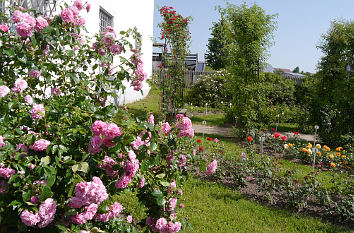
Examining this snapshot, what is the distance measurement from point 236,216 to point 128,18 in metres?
8.06

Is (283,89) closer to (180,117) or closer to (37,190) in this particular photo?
(180,117)

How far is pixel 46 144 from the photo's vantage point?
4.78 ft

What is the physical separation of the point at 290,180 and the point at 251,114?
3.12 metres

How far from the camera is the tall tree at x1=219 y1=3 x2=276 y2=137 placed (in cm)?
654

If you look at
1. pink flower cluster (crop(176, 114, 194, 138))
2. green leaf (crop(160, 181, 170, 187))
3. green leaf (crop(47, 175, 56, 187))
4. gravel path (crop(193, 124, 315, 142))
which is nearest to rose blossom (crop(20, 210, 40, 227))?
green leaf (crop(47, 175, 56, 187))

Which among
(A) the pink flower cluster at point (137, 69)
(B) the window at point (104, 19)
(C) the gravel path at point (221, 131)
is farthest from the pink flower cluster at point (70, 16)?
(B) the window at point (104, 19)

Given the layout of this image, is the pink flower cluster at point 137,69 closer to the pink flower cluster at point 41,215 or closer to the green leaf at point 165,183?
the green leaf at point 165,183

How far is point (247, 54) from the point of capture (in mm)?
6637

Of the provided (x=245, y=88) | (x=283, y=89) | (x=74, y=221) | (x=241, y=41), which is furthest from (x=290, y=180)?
(x=283, y=89)

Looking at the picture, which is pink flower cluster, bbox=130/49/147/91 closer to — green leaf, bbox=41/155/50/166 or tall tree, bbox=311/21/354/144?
green leaf, bbox=41/155/50/166

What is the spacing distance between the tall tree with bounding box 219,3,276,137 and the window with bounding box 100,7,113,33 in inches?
122

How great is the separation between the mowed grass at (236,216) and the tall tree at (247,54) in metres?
3.29

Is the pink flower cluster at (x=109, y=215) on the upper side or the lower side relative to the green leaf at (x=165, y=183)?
lower

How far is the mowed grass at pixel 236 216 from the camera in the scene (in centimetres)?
299
